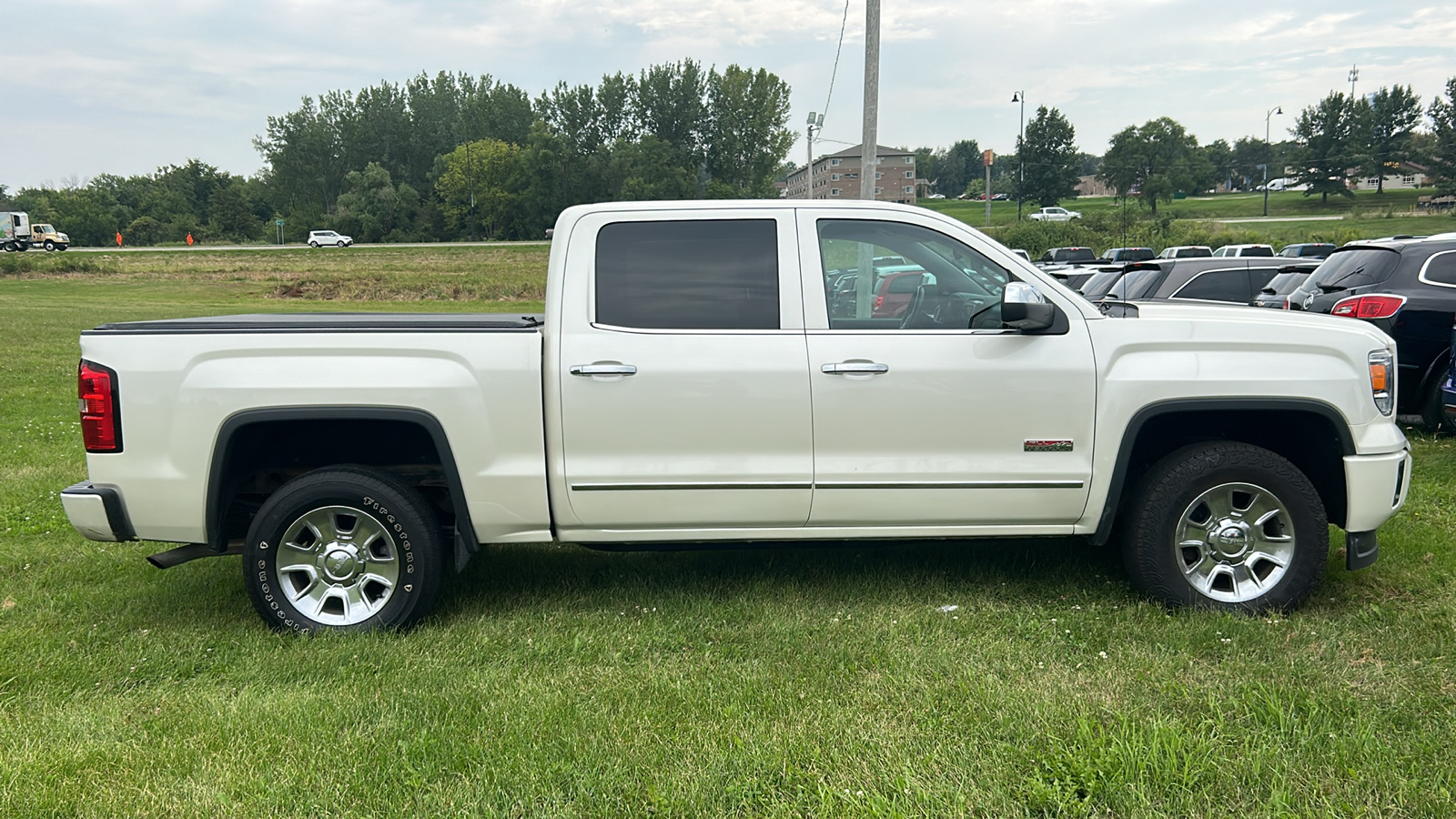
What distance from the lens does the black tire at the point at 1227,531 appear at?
4.16 meters

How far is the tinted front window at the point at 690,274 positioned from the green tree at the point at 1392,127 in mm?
96191

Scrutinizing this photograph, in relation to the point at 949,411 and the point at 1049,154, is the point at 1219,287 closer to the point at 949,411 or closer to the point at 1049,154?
the point at 949,411

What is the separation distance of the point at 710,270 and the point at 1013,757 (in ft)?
7.58

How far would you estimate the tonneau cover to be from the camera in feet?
13.3

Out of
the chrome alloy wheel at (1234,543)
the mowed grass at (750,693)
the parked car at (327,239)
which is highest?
the parked car at (327,239)

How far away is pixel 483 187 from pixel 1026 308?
101313 mm

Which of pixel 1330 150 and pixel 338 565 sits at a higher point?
pixel 1330 150

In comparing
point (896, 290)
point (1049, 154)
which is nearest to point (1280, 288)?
point (896, 290)

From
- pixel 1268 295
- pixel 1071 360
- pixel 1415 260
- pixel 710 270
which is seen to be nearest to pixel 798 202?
pixel 710 270

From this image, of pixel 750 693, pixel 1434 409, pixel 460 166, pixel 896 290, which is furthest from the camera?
pixel 460 166

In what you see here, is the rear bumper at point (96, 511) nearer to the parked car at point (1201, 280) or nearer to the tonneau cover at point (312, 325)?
the tonneau cover at point (312, 325)

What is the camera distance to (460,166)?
99188 mm

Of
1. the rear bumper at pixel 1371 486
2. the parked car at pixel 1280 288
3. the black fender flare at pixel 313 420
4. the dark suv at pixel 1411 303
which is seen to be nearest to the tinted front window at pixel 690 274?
the black fender flare at pixel 313 420

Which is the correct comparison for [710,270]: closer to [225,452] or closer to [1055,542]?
[225,452]
